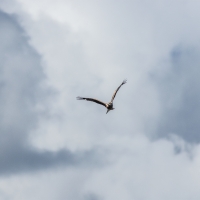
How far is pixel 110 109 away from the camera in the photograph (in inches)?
2891

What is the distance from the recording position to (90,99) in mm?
69500

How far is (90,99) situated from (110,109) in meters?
6.33
